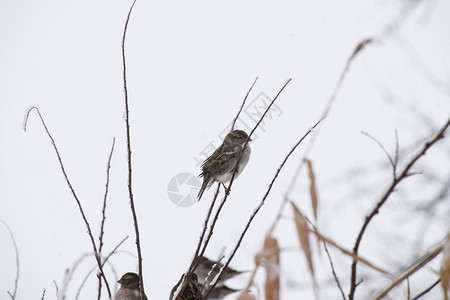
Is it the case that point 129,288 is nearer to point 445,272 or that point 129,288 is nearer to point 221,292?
point 221,292

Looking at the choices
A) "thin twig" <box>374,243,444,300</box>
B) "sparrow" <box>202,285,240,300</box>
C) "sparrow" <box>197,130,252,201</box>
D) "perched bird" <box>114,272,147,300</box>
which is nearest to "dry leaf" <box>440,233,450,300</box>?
"thin twig" <box>374,243,444,300</box>

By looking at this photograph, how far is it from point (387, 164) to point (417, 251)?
56 centimetres

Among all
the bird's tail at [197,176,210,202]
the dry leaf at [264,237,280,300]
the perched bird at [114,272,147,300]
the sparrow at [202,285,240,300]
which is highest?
the bird's tail at [197,176,210,202]

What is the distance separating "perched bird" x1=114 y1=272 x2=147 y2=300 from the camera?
175 inches

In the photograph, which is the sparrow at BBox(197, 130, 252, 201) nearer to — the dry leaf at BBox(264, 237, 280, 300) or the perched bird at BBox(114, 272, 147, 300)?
the perched bird at BBox(114, 272, 147, 300)

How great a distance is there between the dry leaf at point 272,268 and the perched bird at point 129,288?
3.52 meters

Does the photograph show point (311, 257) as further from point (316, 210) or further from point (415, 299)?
point (415, 299)

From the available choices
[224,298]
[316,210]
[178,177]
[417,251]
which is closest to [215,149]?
[178,177]

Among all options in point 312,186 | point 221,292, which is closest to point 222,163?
point 221,292

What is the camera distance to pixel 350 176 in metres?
2.14

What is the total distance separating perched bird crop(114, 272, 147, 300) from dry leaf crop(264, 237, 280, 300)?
3.52 meters

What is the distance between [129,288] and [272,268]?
3.77m

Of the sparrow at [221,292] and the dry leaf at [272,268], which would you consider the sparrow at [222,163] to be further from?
the dry leaf at [272,268]

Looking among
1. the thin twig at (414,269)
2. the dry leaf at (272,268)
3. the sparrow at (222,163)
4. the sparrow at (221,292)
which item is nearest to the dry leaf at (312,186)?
the dry leaf at (272,268)
